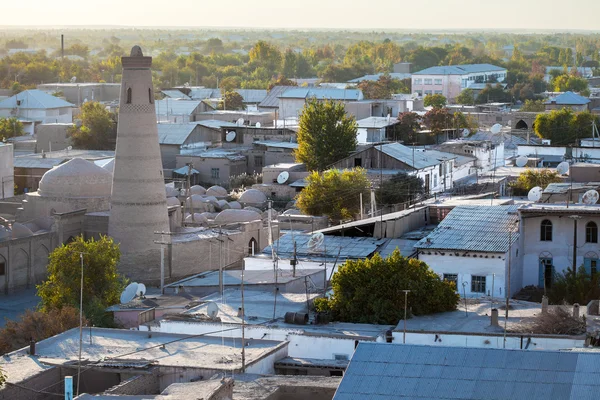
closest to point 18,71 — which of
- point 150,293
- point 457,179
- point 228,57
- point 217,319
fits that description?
point 228,57

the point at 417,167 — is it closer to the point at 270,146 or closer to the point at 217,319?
the point at 270,146

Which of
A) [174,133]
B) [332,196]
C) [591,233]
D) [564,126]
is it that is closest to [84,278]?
[591,233]

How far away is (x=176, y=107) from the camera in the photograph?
61.7 meters

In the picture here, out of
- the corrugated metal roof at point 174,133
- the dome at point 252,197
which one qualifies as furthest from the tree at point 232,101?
the dome at point 252,197

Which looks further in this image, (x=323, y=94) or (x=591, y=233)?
(x=323, y=94)

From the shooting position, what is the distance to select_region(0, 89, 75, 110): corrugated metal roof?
62844 millimetres

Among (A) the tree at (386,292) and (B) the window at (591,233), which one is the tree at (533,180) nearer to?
(B) the window at (591,233)

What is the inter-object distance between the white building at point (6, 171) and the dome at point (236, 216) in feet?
31.6

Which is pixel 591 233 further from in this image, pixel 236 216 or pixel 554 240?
pixel 236 216

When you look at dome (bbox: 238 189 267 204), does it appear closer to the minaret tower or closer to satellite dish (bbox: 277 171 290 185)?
satellite dish (bbox: 277 171 290 185)

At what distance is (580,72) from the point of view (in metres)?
113

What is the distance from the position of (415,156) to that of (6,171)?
41.9 ft

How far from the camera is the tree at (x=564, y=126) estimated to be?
5244 cm

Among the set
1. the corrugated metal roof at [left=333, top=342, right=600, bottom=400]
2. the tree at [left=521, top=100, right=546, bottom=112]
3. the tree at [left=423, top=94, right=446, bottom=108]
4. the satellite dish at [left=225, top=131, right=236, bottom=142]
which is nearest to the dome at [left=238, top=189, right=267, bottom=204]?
the satellite dish at [left=225, top=131, right=236, bottom=142]
